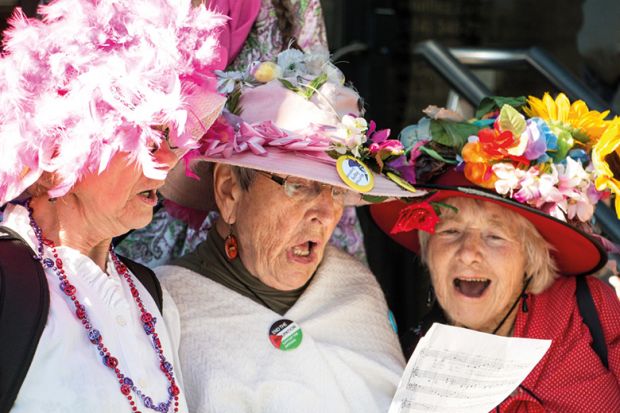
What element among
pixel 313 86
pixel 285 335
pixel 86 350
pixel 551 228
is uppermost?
pixel 313 86

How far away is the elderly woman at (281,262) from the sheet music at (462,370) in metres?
0.26

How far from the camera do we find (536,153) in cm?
355

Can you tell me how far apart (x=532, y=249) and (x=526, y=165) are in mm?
386

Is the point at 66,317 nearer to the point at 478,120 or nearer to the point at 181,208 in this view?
the point at 181,208

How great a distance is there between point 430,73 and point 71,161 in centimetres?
428

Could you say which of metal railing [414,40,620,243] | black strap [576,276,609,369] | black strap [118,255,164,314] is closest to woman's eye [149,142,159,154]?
black strap [118,255,164,314]

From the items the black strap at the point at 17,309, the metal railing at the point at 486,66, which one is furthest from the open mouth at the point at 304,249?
the metal railing at the point at 486,66

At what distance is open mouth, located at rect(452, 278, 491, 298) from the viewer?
12.6 feet

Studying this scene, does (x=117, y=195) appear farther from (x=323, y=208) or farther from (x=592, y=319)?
(x=592, y=319)

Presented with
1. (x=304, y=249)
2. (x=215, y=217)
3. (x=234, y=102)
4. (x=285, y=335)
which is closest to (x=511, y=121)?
(x=304, y=249)

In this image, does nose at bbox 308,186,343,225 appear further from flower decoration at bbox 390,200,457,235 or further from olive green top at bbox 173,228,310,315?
flower decoration at bbox 390,200,457,235

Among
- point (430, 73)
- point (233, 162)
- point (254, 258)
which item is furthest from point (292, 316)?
point (430, 73)

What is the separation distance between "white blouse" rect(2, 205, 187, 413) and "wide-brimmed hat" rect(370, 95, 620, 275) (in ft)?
4.12

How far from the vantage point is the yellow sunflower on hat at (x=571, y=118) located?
3680mm
